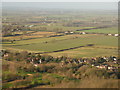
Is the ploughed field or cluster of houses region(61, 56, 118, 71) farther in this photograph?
the ploughed field

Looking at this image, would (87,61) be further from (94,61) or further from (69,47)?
(69,47)

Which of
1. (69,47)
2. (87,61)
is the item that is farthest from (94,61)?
(69,47)

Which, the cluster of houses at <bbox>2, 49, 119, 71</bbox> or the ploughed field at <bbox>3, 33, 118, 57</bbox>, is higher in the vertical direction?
the ploughed field at <bbox>3, 33, 118, 57</bbox>

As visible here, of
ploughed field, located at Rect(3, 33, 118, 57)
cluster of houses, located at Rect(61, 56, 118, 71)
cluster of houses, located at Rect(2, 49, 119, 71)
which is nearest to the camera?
cluster of houses, located at Rect(61, 56, 118, 71)

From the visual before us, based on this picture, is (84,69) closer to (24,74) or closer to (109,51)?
(24,74)

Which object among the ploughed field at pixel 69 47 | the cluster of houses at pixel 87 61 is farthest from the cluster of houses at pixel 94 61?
the ploughed field at pixel 69 47

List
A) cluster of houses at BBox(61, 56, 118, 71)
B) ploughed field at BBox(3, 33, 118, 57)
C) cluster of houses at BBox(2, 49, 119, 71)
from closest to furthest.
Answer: cluster of houses at BBox(61, 56, 118, 71)
cluster of houses at BBox(2, 49, 119, 71)
ploughed field at BBox(3, 33, 118, 57)

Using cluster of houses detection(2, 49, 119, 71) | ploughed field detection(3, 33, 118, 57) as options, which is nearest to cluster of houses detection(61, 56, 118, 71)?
cluster of houses detection(2, 49, 119, 71)

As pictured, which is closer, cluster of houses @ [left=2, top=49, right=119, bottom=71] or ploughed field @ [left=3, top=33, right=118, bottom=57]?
cluster of houses @ [left=2, top=49, right=119, bottom=71]

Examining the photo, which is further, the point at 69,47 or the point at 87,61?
the point at 69,47

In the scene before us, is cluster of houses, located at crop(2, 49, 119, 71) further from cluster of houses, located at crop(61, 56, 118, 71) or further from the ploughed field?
the ploughed field

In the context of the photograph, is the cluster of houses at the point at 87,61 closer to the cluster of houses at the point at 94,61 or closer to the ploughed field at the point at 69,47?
the cluster of houses at the point at 94,61
